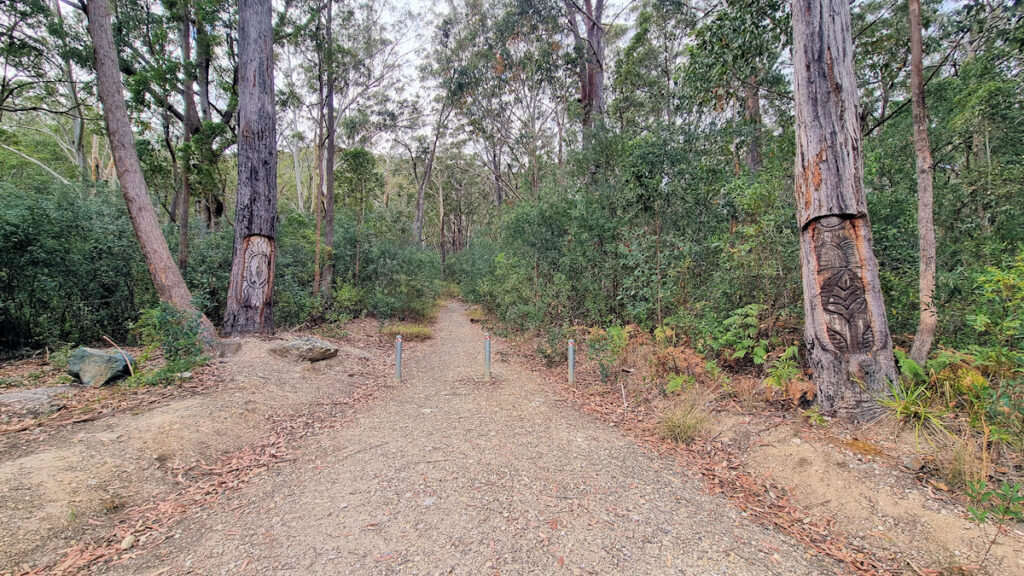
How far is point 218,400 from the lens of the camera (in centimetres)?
434

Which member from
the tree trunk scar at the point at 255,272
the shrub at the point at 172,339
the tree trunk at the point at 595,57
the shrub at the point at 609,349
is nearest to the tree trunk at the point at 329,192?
the tree trunk scar at the point at 255,272

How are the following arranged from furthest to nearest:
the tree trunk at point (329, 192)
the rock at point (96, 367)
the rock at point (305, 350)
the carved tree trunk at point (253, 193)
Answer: the tree trunk at point (329, 192)
the carved tree trunk at point (253, 193)
the rock at point (305, 350)
the rock at point (96, 367)

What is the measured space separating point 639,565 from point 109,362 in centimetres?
613

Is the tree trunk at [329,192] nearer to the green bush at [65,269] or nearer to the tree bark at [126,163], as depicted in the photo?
the green bush at [65,269]

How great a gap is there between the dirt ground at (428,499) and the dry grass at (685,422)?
0.26 metres

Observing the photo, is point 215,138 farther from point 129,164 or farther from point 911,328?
point 911,328

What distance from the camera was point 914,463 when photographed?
Result: 2783mm

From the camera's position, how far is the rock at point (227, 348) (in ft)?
19.5

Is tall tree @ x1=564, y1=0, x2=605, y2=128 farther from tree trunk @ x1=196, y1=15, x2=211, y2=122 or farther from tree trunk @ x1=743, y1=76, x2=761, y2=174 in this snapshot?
tree trunk @ x1=196, y1=15, x2=211, y2=122

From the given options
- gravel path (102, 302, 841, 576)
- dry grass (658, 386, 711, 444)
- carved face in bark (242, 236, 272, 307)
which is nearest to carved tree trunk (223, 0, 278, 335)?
carved face in bark (242, 236, 272, 307)

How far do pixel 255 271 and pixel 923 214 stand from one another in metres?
9.31

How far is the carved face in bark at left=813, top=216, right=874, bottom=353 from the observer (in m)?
3.59

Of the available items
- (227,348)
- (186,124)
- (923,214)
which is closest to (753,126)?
(923,214)

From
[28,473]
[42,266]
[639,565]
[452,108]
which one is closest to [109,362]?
[28,473]
